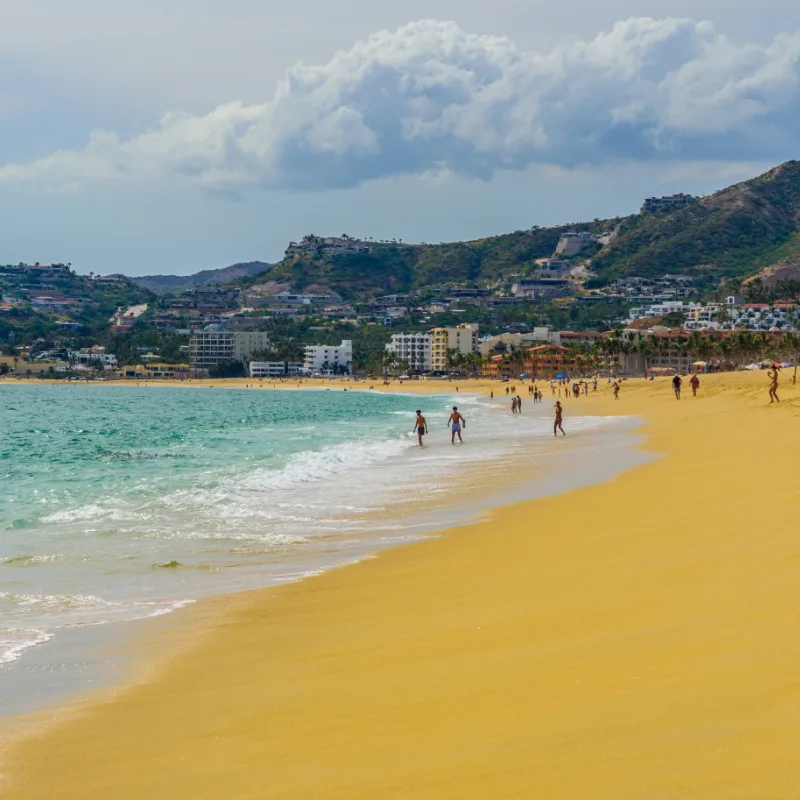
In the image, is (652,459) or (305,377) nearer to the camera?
(652,459)

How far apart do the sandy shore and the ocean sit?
3.74 ft

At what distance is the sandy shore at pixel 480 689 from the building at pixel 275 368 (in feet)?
597

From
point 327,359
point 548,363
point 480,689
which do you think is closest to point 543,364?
point 548,363

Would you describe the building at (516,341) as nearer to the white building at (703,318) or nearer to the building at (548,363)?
the building at (548,363)

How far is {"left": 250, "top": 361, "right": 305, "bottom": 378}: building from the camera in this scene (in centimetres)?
19025

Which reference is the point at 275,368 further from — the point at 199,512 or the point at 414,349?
the point at 199,512

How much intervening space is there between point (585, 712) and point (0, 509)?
13.8 m

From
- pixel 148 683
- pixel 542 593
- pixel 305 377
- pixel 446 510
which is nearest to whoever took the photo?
pixel 148 683

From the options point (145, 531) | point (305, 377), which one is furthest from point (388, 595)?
point (305, 377)

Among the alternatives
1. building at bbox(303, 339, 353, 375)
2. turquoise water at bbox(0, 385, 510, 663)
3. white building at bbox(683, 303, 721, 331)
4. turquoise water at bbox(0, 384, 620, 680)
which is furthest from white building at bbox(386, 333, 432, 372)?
turquoise water at bbox(0, 385, 510, 663)

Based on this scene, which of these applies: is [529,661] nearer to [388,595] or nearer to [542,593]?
[542,593]

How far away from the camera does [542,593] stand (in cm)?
771

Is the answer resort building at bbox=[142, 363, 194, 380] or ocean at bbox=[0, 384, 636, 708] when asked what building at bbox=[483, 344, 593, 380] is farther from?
ocean at bbox=[0, 384, 636, 708]

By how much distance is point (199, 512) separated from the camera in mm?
15094
